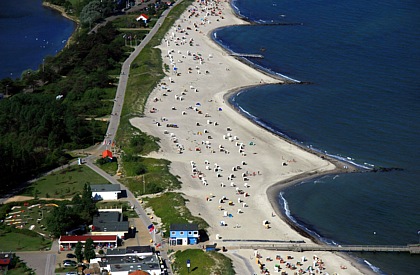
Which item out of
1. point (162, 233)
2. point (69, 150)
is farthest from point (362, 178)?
point (69, 150)

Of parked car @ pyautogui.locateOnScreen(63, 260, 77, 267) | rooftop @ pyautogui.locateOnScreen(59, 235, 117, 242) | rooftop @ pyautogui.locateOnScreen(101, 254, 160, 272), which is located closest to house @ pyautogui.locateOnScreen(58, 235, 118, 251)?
rooftop @ pyautogui.locateOnScreen(59, 235, 117, 242)

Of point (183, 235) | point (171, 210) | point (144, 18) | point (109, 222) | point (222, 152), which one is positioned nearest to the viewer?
point (183, 235)

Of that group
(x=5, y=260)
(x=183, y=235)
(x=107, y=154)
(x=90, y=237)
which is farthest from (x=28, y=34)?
(x=5, y=260)

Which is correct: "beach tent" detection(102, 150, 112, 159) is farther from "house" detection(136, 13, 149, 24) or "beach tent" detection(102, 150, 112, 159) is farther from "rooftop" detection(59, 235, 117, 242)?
"house" detection(136, 13, 149, 24)

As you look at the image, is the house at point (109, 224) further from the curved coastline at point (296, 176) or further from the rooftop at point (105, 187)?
the curved coastline at point (296, 176)

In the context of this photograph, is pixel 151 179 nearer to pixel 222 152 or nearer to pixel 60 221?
pixel 222 152

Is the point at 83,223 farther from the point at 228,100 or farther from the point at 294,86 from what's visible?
the point at 294,86
